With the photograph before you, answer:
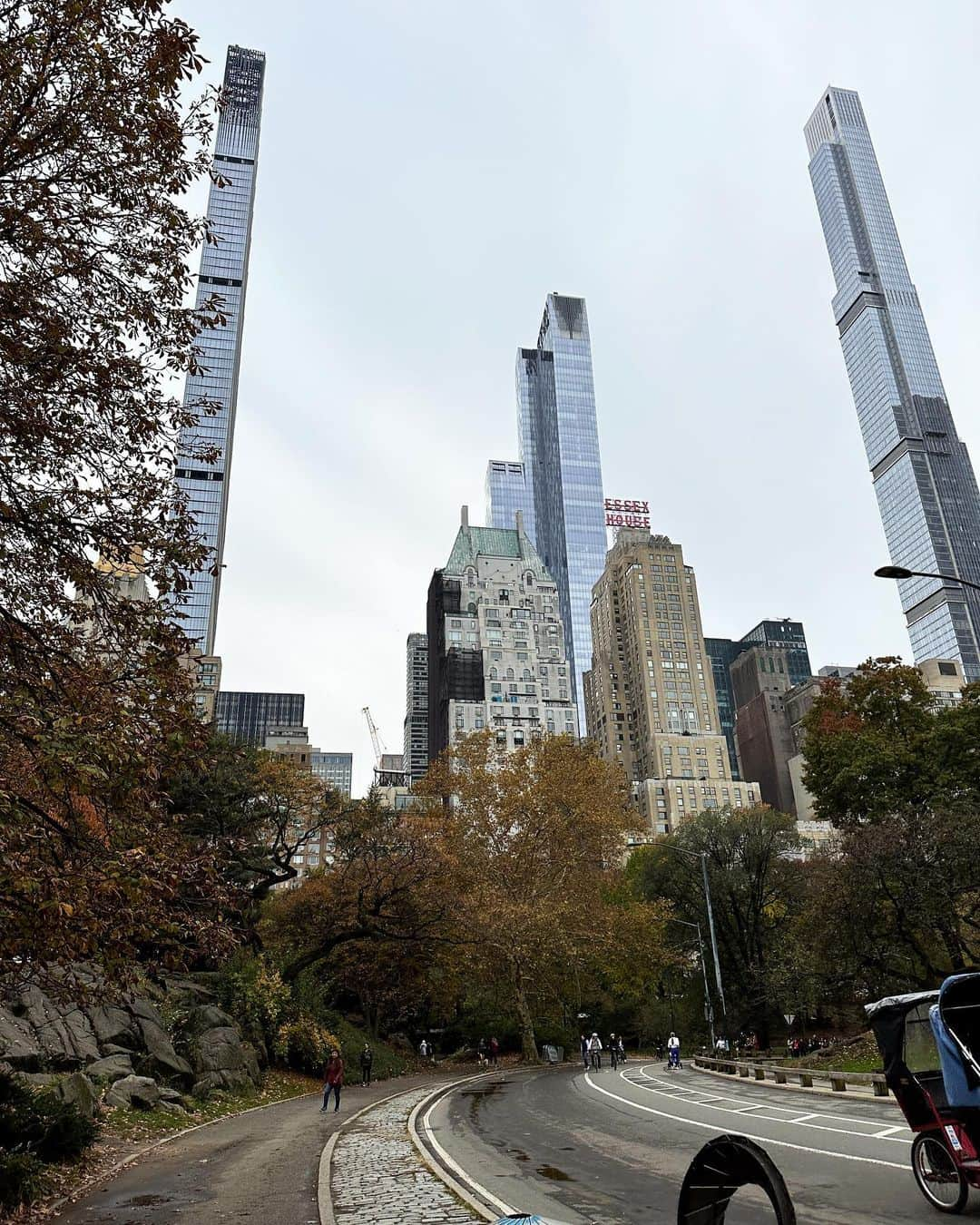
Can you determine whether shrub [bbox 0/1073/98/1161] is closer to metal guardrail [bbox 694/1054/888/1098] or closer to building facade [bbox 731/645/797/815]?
metal guardrail [bbox 694/1054/888/1098]

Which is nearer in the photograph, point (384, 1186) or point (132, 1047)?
point (384, 1186)

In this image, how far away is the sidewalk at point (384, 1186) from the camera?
28.0 ft

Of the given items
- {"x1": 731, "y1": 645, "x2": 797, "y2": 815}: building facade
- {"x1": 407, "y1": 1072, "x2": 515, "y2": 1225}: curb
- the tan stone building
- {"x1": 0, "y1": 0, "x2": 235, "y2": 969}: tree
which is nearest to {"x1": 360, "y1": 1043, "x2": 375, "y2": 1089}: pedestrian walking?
{"x1": 407, "y1": 1072, "x2": 515, "y2": 1225}: curb

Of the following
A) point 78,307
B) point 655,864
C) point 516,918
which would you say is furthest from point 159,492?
point 655,864

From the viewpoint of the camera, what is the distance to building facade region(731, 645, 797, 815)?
164 metres

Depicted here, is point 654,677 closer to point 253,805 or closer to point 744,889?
point 744,889

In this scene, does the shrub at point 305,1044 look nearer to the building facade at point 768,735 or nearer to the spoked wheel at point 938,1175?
the spoked wheel at point 938,1175

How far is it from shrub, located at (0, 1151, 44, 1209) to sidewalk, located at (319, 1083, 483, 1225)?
135 inches

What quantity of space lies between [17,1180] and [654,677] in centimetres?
16989

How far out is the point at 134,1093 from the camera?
17.6 meters

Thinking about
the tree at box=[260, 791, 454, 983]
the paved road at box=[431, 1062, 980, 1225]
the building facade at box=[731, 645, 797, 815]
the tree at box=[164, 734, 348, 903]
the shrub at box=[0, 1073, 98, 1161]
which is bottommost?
the paved road at box=[431, 1062, 980, 1225]

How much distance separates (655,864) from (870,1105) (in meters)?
36.2

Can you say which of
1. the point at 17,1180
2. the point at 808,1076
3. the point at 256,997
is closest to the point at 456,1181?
the point at 17,1180

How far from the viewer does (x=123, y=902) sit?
789 cm
